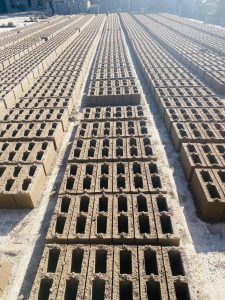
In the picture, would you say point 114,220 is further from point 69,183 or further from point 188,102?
point 188,102

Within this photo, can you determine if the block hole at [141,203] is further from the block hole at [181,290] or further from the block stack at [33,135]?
the block stack at [33,135]

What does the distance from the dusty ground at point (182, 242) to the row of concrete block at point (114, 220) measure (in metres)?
0.59

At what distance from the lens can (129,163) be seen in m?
7.45

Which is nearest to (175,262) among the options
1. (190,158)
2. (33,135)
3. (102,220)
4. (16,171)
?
(102,220)

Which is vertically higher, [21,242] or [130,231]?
[130,231]

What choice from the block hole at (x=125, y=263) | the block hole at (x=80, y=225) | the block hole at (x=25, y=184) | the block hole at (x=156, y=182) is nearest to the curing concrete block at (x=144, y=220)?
the block hole at (x=125, y=263)

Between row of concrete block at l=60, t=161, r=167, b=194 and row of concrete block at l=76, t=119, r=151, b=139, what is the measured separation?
169cm

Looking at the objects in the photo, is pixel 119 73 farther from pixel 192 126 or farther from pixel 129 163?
pixel 129 163

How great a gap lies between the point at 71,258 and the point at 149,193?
98.3 inches

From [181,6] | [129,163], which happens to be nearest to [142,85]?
[129,163]

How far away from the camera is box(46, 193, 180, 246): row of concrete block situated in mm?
5293

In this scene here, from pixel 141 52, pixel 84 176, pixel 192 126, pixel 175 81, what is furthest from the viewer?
pixel 141 52

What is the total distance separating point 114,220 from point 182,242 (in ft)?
5.54

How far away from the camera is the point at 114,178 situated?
687 centimetres
